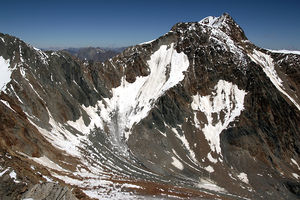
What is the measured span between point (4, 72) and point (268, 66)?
125435 millimetres

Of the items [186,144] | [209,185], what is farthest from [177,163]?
[209,185]

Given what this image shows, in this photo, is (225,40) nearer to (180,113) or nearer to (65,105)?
(180,113)

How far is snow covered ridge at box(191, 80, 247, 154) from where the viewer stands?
9581cm

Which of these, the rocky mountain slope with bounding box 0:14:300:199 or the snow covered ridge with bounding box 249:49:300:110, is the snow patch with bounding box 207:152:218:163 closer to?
the rocky mountain slope with bounding box 0:14:300:199

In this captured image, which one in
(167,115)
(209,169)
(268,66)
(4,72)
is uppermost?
(268,66)

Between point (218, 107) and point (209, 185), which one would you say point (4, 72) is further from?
point (218, 107)

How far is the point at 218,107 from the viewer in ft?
342

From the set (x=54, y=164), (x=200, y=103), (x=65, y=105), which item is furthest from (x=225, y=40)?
(x=54, y=164)

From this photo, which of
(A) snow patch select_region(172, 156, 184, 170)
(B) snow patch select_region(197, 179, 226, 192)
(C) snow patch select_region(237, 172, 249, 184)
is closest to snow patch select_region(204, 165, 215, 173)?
(B) snow patch select_region(197, 179, 226, 192)

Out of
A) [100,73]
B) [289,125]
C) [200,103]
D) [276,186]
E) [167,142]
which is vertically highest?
[100,73]

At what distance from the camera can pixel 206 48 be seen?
Answer: 383 feet

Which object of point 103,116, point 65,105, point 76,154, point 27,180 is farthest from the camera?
point 103,116

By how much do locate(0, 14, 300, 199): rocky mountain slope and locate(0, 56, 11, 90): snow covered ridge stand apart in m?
0.49

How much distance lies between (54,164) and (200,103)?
70899mm
